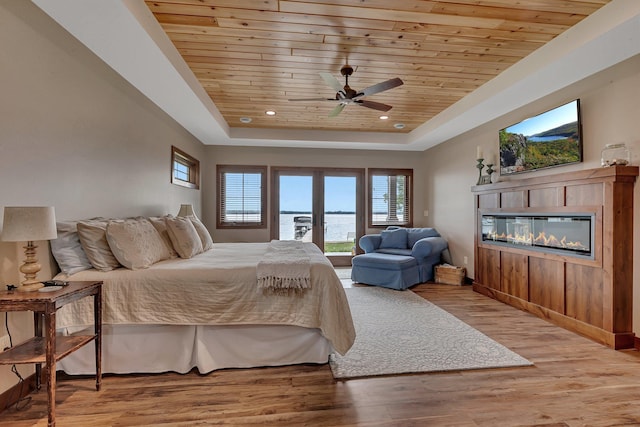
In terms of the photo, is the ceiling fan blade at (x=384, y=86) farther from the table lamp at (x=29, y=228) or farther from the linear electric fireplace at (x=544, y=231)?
the table lamp at (x=29, y=228)

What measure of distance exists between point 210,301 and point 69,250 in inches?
40.9

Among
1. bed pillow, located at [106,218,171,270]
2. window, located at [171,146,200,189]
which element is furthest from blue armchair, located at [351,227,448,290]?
bed pillow, located at [106,218,171,270]

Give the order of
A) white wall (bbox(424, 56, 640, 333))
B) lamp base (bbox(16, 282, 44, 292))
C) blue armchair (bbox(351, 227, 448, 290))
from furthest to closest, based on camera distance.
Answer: blue armchair (bbox(351, 227, 448, 290))
white wall (bbox(424, 56, 640, 333))
lamp base (bbox(16, 282, 44, 292))

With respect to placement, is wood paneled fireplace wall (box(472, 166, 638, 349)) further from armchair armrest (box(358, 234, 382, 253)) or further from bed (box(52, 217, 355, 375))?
bed (box(52, 217, 355, 375))

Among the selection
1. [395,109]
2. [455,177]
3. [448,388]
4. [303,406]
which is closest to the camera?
[303,406]

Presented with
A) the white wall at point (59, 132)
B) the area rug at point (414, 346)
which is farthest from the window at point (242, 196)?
the area rug at point (414, 346)

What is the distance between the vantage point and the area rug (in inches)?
89.8

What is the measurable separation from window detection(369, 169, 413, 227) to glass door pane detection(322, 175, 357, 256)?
39 cm

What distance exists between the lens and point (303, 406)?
1832 mm

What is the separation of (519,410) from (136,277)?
2.59 m

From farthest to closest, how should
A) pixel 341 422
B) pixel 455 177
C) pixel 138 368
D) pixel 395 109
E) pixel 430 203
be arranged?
pixel 430 203 → pixel 455 177 → pixel 395 109 → pixel 138 368 → pixel 341 422

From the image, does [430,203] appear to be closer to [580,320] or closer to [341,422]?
[580,320]

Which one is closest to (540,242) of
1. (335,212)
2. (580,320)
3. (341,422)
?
(580,320)

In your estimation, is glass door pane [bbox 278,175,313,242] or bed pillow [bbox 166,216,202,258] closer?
bed pillow [bbox 166,216,202,258]
